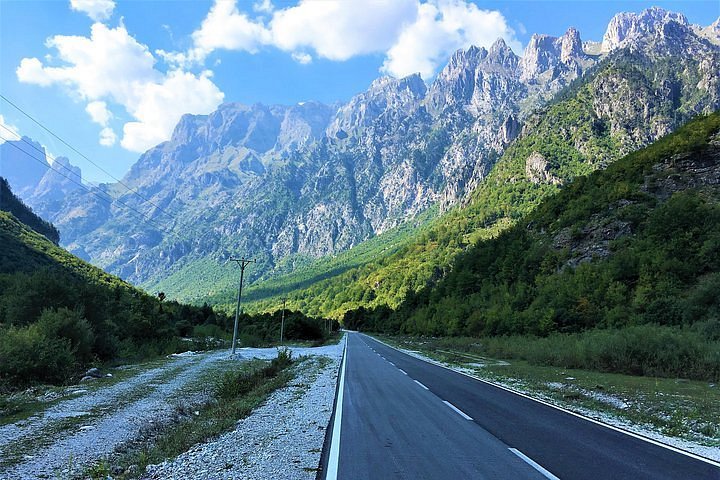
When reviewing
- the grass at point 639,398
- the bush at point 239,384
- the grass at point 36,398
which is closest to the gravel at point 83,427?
the grass at point 36,398

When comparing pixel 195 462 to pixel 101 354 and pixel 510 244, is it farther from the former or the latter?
pixel 510 244

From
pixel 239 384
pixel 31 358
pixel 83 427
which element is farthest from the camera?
pixel 239 384

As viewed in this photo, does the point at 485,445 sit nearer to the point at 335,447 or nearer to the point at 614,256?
the point at 335,447

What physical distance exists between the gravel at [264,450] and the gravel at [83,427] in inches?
38.3

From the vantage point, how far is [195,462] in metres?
7.32

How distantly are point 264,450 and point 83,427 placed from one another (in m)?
6.15

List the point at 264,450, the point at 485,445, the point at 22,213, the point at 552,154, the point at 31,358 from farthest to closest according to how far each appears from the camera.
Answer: the point at 552,154 → the point at 22,213 → the point at 31,358 → the point at 485,445 → the point at 264,450

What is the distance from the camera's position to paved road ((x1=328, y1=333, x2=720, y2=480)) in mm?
6984

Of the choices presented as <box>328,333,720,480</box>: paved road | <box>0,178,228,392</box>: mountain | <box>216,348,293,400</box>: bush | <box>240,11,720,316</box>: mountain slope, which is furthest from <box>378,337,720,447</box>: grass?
<box>240,11,720,316</box>: mountain slope

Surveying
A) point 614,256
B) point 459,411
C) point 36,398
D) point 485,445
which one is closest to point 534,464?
point 485,445

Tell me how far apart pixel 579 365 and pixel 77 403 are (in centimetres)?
2633

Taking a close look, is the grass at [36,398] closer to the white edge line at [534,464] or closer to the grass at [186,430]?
the grass at [186,430]

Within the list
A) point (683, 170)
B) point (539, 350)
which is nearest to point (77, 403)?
point (539, 350)

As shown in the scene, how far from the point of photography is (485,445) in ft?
28.5
